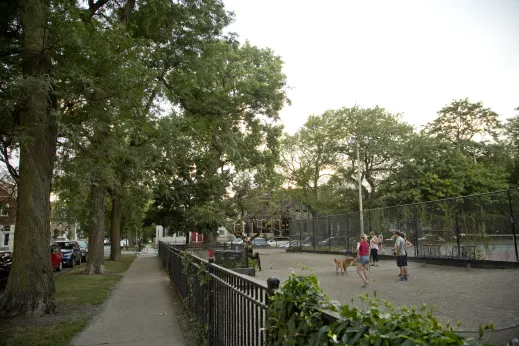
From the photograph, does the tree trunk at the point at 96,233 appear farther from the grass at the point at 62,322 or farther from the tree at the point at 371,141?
the tree at the point at 371,141

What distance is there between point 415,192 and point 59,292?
102ft

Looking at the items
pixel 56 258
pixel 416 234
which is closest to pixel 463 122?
pixel 416 234

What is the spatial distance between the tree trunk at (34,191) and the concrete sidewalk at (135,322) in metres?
1.53

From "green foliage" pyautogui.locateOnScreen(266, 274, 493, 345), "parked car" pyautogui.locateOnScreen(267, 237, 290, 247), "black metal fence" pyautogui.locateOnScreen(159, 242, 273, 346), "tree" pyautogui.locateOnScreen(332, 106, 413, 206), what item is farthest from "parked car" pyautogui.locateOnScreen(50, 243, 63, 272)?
"parked car" pyautogui.locateOnScreen(267, 237, 290, 247)

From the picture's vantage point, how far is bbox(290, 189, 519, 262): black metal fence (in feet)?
49.3

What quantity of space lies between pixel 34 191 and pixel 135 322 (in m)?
3.77

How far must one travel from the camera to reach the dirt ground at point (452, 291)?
7.87 metres

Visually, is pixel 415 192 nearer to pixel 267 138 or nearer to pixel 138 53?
pixel 267 138

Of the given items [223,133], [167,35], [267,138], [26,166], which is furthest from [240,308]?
[267,138]

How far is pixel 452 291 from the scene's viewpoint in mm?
11219

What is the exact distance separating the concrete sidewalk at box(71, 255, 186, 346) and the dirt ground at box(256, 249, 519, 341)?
2.06 m

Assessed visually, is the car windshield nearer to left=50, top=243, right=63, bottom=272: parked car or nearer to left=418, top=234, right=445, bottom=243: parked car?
left=50, top=243, right=63, bottom=272: parked car

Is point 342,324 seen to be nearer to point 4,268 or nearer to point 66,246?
point 4,268

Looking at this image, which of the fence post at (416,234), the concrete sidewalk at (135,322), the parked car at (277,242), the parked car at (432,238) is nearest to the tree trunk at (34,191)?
the concrete sidewalk at (135,322)
